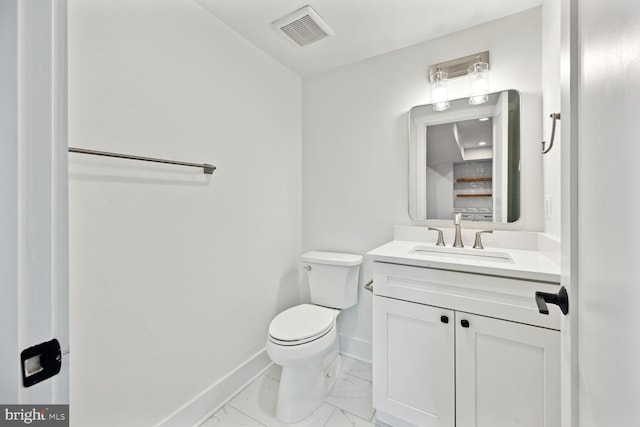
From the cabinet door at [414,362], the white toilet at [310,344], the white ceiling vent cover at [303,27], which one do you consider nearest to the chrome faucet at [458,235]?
the cabinet door at [414,362]

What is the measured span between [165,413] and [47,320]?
3.80 feet

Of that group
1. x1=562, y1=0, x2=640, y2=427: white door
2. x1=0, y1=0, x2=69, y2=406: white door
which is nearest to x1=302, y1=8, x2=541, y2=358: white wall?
x1=562, y1=0, x2=640, y2=427: white door

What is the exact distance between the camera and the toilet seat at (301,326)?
56.5 inches

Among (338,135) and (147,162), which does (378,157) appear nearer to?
(338,135)

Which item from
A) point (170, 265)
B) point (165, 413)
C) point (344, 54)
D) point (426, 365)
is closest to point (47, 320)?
point (170, 265)

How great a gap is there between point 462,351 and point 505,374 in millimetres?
164

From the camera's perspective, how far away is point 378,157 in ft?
6.34

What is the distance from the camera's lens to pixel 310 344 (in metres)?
1.44

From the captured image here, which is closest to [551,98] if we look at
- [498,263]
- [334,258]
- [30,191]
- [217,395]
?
[498,263]

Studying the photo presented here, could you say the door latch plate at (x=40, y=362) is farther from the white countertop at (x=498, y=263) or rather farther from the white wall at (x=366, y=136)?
the white wall at (x=366, y=136)

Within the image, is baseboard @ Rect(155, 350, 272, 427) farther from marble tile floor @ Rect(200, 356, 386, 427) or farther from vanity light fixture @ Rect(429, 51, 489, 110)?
vanity light fixture @ Rect(429, 51, 489, 110)

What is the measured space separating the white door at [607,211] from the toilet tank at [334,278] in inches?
54.0

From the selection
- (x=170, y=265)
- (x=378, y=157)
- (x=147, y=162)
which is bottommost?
(x=170, y=265)

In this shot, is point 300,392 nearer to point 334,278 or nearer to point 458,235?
point 334,278
